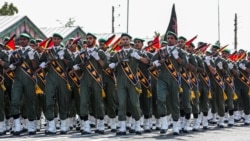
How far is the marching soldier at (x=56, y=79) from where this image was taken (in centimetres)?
1466

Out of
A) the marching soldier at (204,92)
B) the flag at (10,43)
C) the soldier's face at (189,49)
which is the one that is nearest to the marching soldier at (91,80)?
the flag at (10,43)

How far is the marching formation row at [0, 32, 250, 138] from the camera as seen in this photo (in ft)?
47.9

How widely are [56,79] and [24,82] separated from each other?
700mm

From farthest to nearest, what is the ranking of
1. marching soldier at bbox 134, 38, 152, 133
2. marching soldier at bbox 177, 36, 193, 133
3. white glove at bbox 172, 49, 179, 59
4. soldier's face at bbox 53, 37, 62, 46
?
marching soldier at bbox 134, 38, 152, 133 → marching soldier at bbox 177, 36, 193, 133 → soldier's face at bbox 53, 37, 62, 46 → white glove at bbox 172, 49, 179, 59

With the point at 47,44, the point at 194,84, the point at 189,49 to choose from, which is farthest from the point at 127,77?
the point at 194,84

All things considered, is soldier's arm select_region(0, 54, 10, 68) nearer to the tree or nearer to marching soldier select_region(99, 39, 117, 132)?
marching soldier select_region(99, 39, 117, 132)

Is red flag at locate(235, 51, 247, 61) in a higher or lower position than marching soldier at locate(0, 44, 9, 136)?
higher

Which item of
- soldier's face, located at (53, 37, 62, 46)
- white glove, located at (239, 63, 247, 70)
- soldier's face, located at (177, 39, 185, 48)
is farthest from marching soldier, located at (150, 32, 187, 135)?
white glove, located at (239, 63, 247, 70)

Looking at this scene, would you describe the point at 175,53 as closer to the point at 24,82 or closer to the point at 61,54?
the point at 61,54

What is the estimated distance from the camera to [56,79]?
14.8 metres

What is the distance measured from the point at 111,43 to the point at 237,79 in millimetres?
4865

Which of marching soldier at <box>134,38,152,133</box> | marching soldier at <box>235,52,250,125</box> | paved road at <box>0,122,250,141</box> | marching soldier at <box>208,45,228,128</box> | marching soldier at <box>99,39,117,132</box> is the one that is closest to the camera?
paved road at <box>0,122,250,141</box>

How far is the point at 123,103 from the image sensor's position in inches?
571

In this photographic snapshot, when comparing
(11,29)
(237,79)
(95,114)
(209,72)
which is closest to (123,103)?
(95,114)
